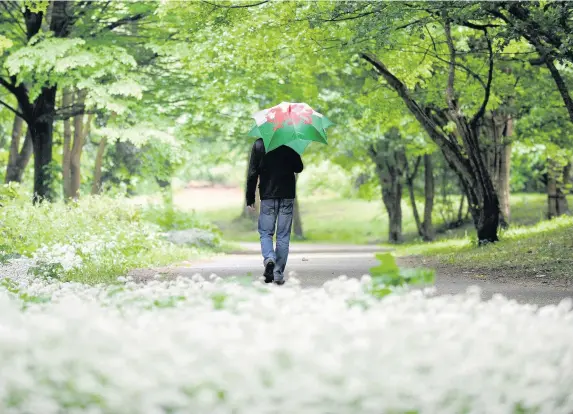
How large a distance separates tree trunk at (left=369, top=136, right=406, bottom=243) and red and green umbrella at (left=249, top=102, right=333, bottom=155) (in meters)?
22.1

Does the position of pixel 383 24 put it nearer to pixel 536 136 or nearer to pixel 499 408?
pixel 499 408

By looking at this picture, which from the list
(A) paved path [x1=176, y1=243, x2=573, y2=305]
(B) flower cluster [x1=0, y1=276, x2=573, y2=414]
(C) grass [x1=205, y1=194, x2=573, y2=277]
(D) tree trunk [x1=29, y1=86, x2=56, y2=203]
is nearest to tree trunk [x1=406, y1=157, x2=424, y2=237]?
(C) grass [x1=205, y1=194, x2=573, y2=277]

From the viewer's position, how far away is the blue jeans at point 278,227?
10.4 meters

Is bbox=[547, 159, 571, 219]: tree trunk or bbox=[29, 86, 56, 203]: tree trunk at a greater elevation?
bbox=[29, 86, 56, 203]: tree trunk

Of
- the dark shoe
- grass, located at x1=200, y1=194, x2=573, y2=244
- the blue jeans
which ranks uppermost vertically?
the blue jeans

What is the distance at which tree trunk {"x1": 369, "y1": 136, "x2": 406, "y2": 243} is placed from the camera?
3306 cm

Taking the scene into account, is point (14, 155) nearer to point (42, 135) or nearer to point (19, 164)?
point (19, 164)

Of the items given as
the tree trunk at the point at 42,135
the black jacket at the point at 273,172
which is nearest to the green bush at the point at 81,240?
the tree trunk at the point at 42,135

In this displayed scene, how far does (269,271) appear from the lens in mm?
10336

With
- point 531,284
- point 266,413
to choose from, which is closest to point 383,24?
point 531,284

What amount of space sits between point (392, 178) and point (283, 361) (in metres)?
30.0

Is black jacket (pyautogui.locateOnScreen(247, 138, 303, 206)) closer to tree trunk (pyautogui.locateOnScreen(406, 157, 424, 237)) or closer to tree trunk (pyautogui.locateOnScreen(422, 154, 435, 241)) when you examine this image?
tree trunk (pyautogui.locateOnScreen(422, 154, 435, 241))

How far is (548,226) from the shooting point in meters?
21.0

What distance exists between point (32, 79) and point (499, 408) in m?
18.1
